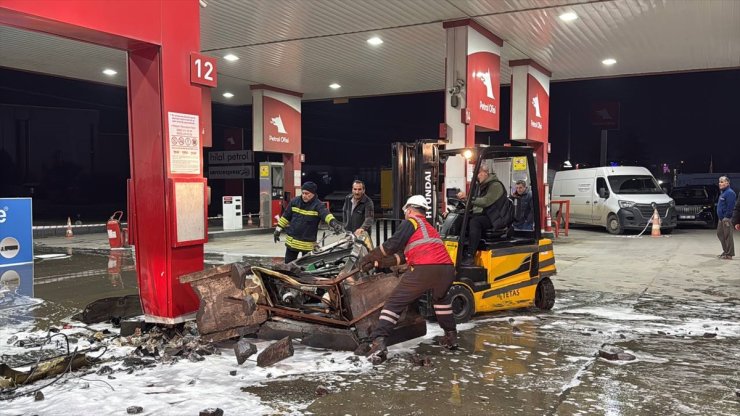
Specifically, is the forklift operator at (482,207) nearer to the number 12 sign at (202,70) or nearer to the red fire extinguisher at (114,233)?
the number 12 sign at (202,70)

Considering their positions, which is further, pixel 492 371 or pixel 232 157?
pixel 232 157

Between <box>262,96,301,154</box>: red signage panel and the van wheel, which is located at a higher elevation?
<box>262,96,301,154</box>: red signage panel

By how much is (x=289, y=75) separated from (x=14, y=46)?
26.8 ft

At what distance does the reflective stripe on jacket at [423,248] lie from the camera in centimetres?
562

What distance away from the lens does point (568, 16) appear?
1304 cm

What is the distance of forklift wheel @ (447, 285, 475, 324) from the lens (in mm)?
6891

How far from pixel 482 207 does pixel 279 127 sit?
16.0m

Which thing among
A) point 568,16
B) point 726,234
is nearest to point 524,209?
point 568,16

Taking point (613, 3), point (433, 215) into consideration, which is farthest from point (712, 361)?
point (613, 3)

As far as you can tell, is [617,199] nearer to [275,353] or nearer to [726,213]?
[726,213]

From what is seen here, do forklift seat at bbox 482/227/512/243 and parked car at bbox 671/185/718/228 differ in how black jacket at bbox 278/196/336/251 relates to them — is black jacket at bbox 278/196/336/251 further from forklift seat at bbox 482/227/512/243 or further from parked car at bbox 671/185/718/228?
parked car at bbox 671/185/718/228

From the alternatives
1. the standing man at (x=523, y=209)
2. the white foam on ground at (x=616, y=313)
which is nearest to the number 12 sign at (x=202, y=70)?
the standing man at (x=523, y=209)

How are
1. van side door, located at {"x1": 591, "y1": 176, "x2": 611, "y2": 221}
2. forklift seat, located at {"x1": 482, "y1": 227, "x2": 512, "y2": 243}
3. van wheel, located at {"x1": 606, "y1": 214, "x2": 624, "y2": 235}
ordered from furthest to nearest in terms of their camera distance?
1. van side door, located at {"x1": 591, "y1": 176, "x2": 611, "y2": 221}
2. van wheel, located at {"x1": 606, "y1": 214, "x2": 624, "y2": 235}
3. forklift seat, located at {"x1": 482, "y1": 227, "x2": 512, "y2": 243}

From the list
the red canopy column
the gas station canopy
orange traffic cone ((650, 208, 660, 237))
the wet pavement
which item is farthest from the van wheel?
the wet pavement
